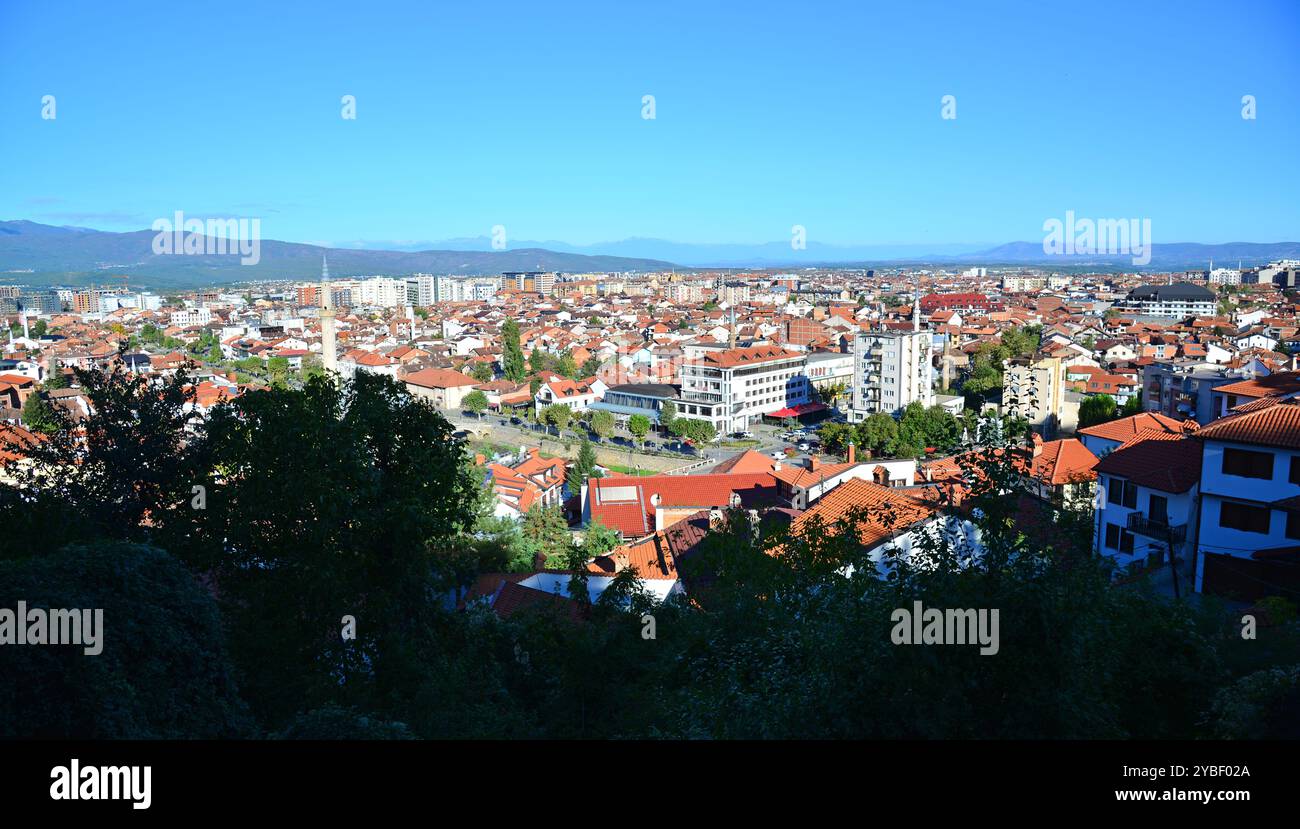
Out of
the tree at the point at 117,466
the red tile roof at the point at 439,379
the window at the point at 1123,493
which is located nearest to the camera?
the tree at the point at 117,466

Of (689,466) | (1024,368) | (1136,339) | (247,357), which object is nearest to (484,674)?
(689,466)

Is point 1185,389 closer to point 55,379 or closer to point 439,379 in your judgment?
point 439,379

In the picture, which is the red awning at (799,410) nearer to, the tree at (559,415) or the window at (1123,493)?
the tree at (559,415)

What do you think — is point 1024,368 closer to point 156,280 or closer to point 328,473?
Result: point 328,473

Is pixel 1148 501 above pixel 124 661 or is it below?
below

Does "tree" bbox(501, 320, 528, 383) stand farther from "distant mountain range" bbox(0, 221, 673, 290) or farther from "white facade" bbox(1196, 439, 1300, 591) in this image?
"distant mountain range" bbox(0, 221, 673, 290)

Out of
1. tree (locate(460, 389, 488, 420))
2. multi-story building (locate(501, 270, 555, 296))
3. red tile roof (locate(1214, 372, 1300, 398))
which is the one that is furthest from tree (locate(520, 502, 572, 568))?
multi-story building (locate(501, 270, 555, 296))

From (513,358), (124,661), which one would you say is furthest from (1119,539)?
(513,358)

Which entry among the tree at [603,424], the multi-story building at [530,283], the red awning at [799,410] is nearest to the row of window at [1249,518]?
the tree at [603,424]
